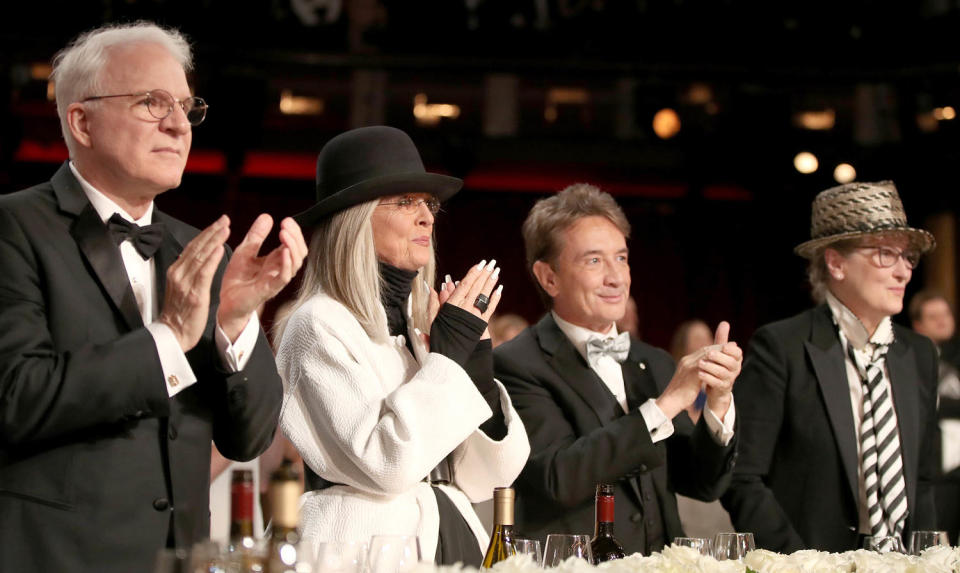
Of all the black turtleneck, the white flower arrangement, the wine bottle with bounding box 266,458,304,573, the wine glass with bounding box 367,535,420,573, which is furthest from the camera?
the black turtleneck

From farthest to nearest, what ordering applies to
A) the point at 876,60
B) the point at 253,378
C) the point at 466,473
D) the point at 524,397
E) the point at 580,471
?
the point at 876,60 < the point at 524,397 < the point at 580,471 < the point at 466,473 < the point at 253,378

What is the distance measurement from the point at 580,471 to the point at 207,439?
1064 mm

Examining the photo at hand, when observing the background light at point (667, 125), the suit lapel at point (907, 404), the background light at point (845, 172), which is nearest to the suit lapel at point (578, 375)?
the suit lapel at point (907, 404)

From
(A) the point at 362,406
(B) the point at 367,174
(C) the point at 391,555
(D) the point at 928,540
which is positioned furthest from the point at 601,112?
(C) the point at 391,555

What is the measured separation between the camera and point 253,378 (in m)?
2.13

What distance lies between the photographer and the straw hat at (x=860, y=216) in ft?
11.8

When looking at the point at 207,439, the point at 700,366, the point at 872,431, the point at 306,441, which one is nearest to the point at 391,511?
the point at 306,441

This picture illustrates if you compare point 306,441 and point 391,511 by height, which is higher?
point 306,441

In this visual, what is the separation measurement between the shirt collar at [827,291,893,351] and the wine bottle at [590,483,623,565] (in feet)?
5.35

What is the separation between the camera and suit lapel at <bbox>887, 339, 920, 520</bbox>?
346cm

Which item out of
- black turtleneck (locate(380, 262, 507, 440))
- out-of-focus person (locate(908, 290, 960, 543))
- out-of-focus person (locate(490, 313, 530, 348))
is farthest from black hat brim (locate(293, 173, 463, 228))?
out-of-focus person (locate(490, 313, 530, 348))

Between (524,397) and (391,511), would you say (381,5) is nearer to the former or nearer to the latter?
(524,397)

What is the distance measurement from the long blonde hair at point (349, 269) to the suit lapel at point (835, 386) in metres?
1.51

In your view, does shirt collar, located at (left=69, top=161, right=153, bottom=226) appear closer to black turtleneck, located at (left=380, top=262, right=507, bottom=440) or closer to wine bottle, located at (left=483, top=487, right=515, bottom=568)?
black turtleneck, located at (left=380, top=262, right=507, bottom=440)
